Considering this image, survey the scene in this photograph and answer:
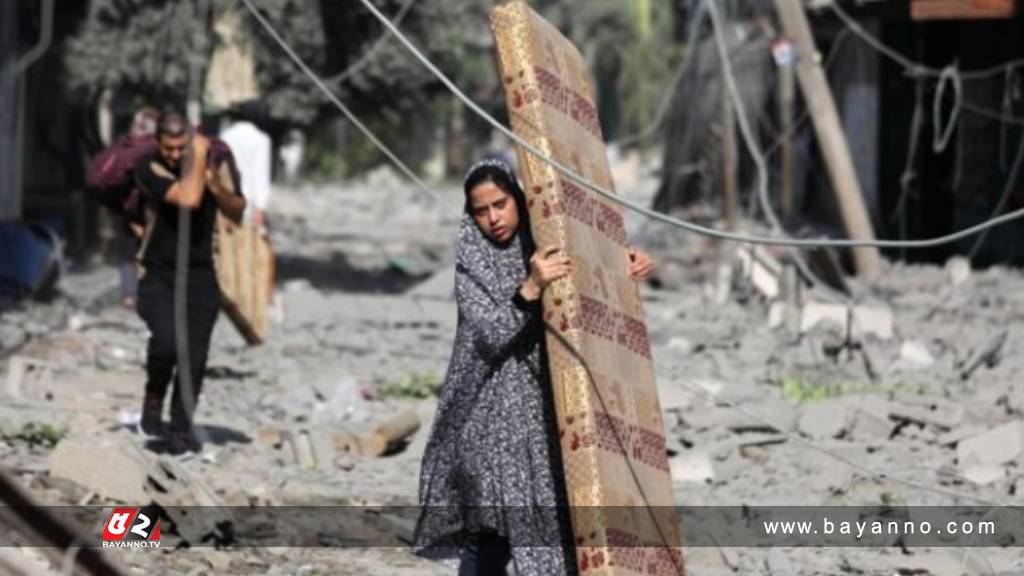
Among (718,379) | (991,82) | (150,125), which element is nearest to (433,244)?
(991,82)

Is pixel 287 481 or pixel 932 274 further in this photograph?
pixel 932 274

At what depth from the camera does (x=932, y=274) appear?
17.8 m

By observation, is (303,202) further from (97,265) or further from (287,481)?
(287,481)

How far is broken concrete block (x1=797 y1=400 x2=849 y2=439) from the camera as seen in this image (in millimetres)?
10117

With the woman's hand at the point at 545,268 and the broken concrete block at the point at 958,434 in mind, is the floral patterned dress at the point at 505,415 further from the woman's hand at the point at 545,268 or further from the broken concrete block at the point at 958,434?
the broken concrete block at the point at 958,434

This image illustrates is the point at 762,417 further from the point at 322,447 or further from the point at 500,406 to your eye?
the point at 500,406

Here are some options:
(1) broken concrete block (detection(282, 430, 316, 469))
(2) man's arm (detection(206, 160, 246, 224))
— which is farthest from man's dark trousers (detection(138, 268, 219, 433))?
(1) broken concrete block (detection(282, 430, 316, 469))

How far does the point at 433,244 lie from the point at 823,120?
11015mm

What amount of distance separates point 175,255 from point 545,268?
377cm

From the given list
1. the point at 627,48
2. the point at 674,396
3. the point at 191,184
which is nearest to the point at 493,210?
the point at 191,184

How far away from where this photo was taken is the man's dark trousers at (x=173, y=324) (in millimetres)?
9359

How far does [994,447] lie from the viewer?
30.9 feet

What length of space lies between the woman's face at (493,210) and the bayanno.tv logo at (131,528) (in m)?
2.25

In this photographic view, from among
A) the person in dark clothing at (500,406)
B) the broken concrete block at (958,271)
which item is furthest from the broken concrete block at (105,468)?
the broken concrete block at (958,271)
